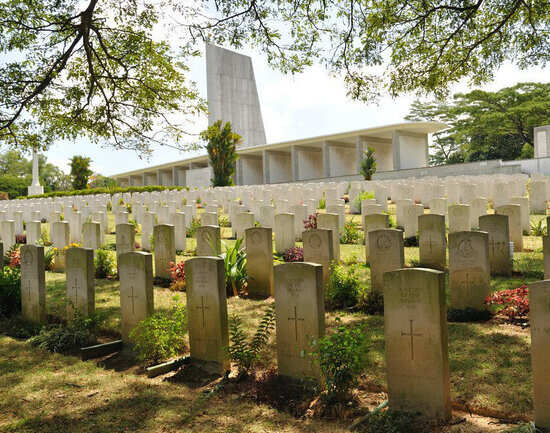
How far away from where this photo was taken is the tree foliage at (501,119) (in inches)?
1542

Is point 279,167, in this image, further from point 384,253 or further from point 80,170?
point 384,253

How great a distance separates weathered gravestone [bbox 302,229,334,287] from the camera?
24.3 feet

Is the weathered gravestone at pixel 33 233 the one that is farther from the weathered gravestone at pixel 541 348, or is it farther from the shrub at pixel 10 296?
the weathered gravestone at pixel 541 348

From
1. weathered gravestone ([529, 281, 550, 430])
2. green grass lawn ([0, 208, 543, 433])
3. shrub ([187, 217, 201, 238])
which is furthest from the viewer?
shrub ([187, 217, 201, 238])

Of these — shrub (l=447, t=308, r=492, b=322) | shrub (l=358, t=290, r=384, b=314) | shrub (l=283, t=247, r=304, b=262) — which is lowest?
shrub (l=447, t=308, r=492, b=322)

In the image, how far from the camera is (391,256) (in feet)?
22.1

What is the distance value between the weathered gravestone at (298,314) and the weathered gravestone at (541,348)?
1697 mm

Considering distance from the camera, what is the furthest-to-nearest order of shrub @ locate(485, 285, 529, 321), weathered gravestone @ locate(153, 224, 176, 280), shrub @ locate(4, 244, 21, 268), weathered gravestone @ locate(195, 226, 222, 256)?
1. shrub @ locate(4, 244, 21, 268)
2. weathered gravestone @ locate(153, 224, 176, 280)
3. weathered gravestone @ locate(195, 226, 222, 256)
4. shrub @ locate(485, 285, 529, 321)

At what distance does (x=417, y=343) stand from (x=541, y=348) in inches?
33.1

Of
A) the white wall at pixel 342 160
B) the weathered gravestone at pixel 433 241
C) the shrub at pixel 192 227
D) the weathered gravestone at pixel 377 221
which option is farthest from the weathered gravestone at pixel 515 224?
the white wall at pixel 342 160

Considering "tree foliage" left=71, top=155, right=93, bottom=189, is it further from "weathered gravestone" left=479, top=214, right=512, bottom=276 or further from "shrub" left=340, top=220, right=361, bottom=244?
"weathered gravestone" left=479, top=214, right=512, bottom=276

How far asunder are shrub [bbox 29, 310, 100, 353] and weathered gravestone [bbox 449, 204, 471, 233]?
7.23 meters

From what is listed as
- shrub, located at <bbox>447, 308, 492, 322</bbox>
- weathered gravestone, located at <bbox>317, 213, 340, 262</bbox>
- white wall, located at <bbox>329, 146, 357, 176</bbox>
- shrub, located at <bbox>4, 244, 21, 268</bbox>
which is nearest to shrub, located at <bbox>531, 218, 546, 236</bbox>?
weathered gravestone, located at <bbox>317, 213, 340, 262</bbox>

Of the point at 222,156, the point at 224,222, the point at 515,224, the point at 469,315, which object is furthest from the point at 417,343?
the point at 222,156
